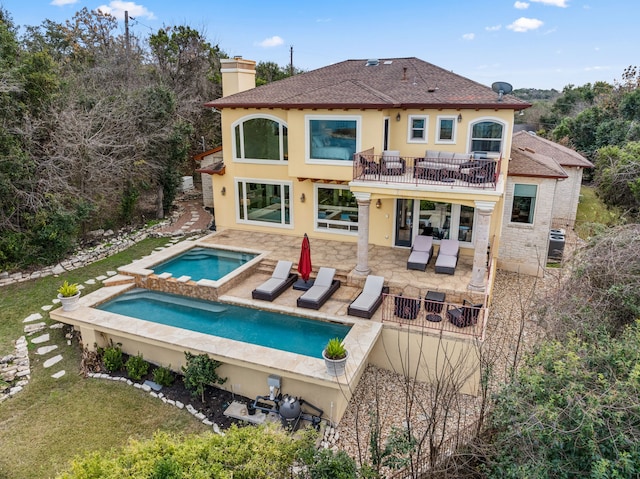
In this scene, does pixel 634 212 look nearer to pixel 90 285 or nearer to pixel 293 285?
pixel 293 285

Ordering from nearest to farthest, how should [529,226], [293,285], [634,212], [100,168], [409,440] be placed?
[409,440], [293,285], [529,226], [100,168], [634,212]

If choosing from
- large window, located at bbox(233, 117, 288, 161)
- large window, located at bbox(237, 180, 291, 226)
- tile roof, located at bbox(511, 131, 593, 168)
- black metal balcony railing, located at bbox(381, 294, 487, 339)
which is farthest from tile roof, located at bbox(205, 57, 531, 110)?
black metal balcony railing, located at bbox(381, 294, 487, 339)

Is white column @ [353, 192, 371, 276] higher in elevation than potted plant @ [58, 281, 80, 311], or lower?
higher

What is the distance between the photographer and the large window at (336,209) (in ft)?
65.8

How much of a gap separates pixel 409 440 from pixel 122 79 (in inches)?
1173

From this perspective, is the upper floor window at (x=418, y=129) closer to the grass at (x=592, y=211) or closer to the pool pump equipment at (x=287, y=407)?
the pool pump equipment at (x=287, y=407)

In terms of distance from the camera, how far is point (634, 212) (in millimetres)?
23172

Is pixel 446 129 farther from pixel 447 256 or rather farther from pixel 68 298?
pixel 68 298

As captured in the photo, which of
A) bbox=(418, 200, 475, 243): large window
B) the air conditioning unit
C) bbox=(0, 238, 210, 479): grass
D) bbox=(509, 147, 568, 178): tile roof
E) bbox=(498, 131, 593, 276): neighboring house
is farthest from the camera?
the air conditioning unit

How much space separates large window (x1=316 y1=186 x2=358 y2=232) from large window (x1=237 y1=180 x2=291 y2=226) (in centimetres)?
164

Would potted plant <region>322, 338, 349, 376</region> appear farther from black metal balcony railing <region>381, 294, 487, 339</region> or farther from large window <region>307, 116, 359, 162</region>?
large window <region>307, 116, 359, 162</region>

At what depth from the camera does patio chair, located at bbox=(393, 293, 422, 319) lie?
1355cm

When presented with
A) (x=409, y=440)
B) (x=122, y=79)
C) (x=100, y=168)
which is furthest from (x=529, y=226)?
(x=122, y=79)

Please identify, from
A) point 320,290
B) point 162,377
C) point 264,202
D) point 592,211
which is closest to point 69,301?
point 162,377
